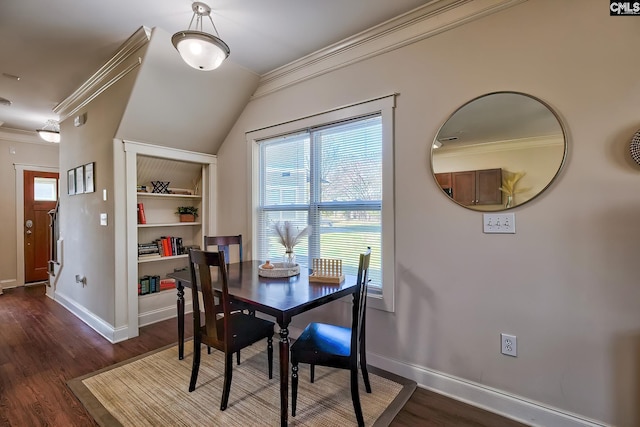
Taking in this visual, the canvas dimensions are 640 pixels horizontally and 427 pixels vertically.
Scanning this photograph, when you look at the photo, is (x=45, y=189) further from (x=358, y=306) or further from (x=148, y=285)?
(x=358, y=306)

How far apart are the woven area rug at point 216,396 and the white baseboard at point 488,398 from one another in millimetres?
82

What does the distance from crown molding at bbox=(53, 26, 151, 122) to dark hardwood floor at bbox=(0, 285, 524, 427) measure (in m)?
2.46

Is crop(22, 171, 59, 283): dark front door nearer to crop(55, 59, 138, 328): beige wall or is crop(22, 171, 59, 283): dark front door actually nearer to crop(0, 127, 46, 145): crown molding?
crop(0, 127, 46, 145): crown molding

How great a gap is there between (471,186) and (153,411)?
94.9 inches

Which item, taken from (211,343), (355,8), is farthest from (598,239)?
(211,343)

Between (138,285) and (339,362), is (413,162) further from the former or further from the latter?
(138,285)

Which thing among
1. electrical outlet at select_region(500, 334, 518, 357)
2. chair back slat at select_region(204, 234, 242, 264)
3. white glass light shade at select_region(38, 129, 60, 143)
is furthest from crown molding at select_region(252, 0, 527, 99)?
white glass light shade at select_region(38, 129, 60, 143)

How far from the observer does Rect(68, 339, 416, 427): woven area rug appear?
1.75 m

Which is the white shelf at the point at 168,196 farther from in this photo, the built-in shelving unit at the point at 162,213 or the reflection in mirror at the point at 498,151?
the reflection in mirror at the point at 498,151

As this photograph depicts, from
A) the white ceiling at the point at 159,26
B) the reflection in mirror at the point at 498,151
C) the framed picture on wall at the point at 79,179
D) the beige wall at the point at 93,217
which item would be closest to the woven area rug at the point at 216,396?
the beige wall at the point at 93,217

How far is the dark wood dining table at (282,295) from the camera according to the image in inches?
61.6

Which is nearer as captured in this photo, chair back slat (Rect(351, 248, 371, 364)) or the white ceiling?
chair back slat (Rect(351, 248, 371, 364))

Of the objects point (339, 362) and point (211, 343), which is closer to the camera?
point (339, 362)

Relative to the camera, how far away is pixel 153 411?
5.97 feet
